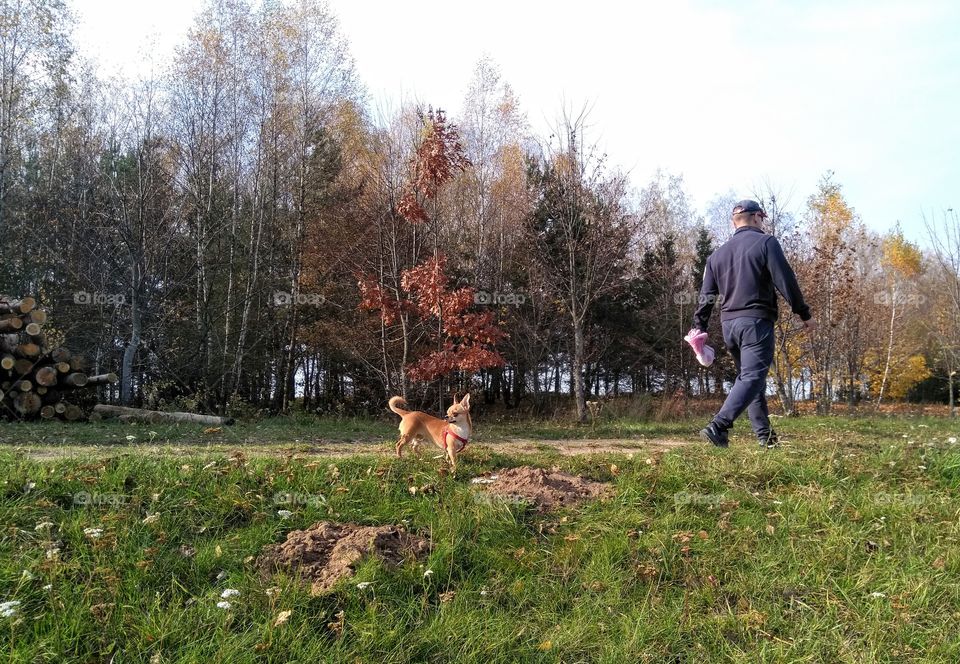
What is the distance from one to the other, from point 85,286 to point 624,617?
56.9 feet

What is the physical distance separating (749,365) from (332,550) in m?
4.05

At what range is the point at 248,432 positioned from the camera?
30.3 feet

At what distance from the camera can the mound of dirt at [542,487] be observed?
4406 mm

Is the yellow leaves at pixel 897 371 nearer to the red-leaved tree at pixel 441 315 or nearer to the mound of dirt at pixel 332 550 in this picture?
the red-leaved tree at pixel 441 315

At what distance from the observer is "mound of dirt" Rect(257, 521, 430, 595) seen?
3.51 meters

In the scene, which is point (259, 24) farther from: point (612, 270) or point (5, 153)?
point (612, 270)

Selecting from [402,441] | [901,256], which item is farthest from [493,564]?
[901,256]

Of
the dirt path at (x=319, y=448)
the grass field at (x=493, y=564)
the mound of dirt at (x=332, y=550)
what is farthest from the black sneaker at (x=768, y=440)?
the mound of dirt at (x=332, y=550)

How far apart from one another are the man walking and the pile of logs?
1134 cm

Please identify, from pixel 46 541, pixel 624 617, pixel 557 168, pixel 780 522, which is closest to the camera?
pixel 624 617

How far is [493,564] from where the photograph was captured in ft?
12.4

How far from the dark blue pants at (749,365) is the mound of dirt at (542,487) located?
5.76 feet

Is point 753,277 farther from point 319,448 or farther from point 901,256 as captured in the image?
point 901,256

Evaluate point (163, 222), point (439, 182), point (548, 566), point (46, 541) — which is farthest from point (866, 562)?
point (163, 222)
